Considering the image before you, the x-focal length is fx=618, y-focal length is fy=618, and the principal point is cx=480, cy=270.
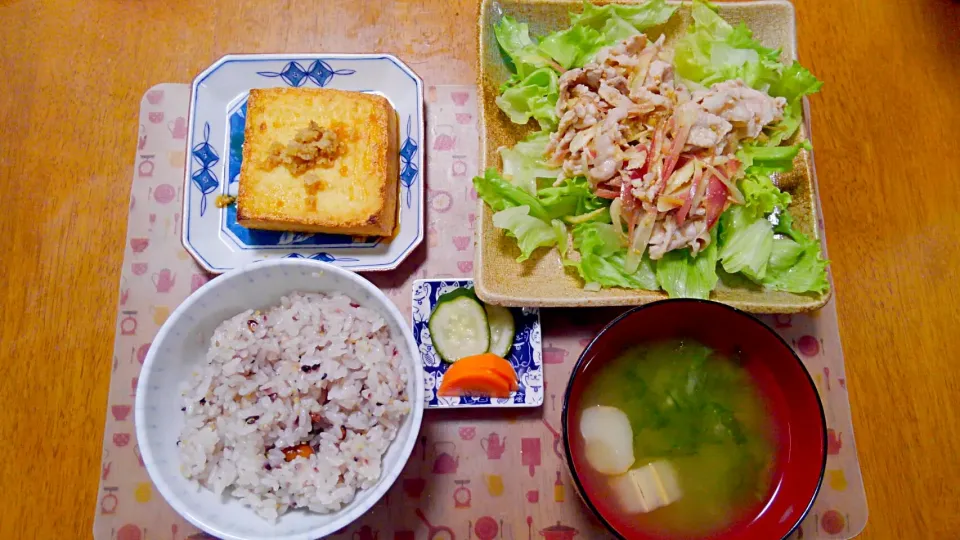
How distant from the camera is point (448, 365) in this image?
6.05 ft

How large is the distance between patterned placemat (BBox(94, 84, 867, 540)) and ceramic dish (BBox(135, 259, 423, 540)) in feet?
1.18

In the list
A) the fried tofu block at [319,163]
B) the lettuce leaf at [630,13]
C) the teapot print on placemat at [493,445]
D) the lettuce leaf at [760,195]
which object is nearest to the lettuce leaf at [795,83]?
the lettuce leaf at [760,195]

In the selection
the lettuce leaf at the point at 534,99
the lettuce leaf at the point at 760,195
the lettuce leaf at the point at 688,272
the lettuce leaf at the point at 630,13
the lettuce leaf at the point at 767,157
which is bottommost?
the lettuce leaf at the point at 688,272

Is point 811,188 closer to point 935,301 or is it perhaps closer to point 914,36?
point 935,301

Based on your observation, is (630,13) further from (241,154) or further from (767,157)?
(241,154)

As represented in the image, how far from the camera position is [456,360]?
71.5 inches

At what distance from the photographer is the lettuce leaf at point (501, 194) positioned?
188 centimetres

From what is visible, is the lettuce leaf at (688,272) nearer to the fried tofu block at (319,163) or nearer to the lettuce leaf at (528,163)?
the lettuce leaf at (528,163)

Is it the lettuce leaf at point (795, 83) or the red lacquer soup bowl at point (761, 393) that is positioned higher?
the lettuce leaf at point (795, 83)

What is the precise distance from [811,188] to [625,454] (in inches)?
43.0

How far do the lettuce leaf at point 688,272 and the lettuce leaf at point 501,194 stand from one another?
1.39 ft

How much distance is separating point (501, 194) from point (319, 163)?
60cm

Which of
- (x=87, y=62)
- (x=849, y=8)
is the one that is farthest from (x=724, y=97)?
(x=87, y=62)

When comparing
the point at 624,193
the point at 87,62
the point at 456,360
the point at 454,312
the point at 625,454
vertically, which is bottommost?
the point at 625,454
